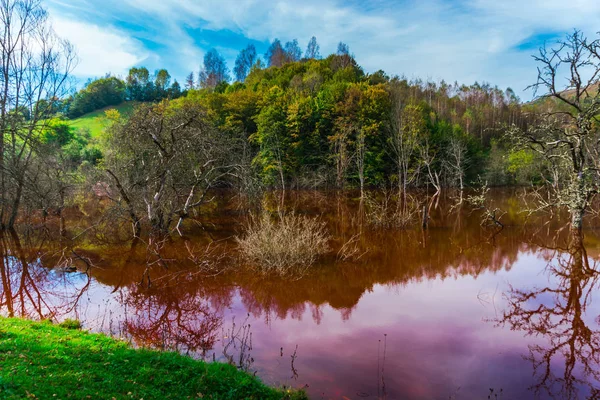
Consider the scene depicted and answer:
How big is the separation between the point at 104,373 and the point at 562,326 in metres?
10.2

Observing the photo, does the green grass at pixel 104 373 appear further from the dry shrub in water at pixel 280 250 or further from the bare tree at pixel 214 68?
the bare tree at pixel 214 68

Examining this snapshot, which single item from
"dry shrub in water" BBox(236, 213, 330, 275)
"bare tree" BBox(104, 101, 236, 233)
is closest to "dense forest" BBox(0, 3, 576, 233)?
"bare tree" BBox(104, 101, 236, 233)

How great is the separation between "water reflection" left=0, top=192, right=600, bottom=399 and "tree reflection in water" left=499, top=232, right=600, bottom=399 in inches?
1.5

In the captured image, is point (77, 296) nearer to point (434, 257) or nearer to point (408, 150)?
point (434, 257)

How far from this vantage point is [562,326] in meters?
9.34

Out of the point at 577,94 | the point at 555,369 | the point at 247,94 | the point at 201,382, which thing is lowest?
the point at 555,369

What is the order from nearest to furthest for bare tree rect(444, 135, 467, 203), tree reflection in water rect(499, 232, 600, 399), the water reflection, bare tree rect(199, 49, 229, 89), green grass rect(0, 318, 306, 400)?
1. green grass rect(0, 318, 306, 400)
2. tree reflection in water rect(499, 232, 600, 399)
3. the water reflection
4. bare tree rect(444, 135, 467, 203)
5. bare tree rect(199, 49, 229, 89)

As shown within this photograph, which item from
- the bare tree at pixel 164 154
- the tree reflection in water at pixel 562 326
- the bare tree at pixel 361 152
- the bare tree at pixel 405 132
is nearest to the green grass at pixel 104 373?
the tree reflection in water at pixel 562 326

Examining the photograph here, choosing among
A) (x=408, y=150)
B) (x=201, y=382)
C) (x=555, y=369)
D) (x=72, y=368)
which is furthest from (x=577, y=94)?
(x=408, y=150)

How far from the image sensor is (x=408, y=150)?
141 feet

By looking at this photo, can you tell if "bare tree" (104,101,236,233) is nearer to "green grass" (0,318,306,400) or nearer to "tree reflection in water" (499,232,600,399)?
"green grass" (0,318,306,400)

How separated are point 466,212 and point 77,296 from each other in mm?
26291

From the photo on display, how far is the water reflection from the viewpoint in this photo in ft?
23.8

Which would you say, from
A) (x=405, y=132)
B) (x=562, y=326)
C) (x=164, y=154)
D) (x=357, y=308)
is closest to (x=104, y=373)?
(x=357, y=308)
